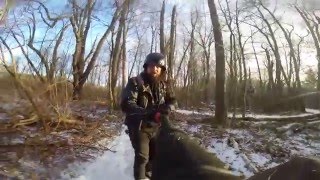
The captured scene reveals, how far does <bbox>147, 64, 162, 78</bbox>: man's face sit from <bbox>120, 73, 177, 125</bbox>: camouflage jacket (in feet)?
0.17

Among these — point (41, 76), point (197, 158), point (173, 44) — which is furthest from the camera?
point (41, 76)

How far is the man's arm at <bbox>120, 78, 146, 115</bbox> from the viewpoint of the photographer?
2.04 metres

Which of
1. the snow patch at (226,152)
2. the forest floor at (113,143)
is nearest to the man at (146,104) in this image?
the forest floor at (113,143)

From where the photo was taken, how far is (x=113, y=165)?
3.08 m

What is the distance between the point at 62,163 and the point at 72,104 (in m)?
0.59

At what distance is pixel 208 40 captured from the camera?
3.06 m

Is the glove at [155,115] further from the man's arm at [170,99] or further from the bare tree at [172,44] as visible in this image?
the bare tree at [172,44]

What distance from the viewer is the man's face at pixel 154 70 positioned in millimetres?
2052

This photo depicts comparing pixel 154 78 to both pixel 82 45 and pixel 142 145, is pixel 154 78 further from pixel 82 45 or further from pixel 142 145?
pixel 82 45

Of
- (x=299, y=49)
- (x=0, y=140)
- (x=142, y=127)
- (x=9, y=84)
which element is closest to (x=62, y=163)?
(x=0, y=140)

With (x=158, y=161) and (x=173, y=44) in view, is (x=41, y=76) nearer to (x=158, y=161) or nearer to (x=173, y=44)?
(x=173, y=44)

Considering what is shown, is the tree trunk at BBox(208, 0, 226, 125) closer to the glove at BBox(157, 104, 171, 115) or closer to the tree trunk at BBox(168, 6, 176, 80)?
the tree trunk at BBox(168, 6, 176, 80)

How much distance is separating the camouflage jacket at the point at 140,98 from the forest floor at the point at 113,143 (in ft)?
1.64

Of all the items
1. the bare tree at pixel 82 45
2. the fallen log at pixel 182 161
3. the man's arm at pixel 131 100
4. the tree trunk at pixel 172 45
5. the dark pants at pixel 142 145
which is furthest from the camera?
the bare tree at pixel 82 45
